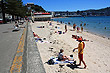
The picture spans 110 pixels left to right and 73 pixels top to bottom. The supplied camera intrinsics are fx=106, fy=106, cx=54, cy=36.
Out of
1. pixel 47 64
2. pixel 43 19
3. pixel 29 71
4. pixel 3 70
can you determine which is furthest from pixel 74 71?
pixel 43 19

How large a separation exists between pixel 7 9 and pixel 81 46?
127 ft

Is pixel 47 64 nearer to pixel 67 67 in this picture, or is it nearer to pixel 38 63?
pixel 67 67

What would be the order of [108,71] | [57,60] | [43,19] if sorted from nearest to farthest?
[108,71] < [57,60] < [43,19]

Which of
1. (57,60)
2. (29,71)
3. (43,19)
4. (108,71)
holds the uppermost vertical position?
(43,19)

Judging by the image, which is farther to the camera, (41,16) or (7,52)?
(41,16)

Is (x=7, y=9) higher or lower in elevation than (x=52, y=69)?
higher

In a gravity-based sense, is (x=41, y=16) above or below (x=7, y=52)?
above

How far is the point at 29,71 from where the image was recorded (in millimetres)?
4043

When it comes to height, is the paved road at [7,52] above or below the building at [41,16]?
below

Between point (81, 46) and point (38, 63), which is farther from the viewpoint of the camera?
point (81, 46)

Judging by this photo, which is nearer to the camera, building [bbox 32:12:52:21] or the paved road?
the paved road

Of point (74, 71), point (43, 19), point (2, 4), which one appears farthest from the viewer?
point (43, 19)

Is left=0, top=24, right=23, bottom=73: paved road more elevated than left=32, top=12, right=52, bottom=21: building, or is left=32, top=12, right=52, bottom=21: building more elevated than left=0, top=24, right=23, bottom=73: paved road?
left=32, top=12, right=52, bottom=21: building

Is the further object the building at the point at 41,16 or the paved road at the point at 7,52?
the building at the point at 41,16
